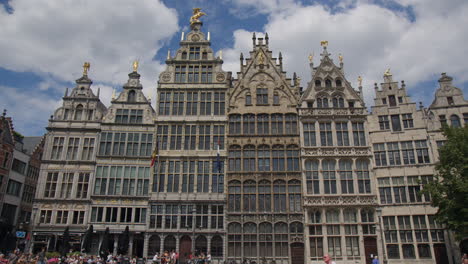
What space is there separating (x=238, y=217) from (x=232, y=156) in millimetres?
6000

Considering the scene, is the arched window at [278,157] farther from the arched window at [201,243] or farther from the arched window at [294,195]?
the arched window at [201,243]

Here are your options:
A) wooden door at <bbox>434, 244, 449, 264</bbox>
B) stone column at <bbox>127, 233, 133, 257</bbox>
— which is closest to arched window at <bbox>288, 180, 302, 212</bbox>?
wooden door at <bbox>434, 244, 449, 264</bbox>

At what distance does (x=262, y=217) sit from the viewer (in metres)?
32.1

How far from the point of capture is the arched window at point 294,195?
32.4 meters

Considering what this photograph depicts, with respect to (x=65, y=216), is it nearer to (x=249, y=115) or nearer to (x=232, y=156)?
(x=232, y=156)

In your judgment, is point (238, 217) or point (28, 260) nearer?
point (28, 260)

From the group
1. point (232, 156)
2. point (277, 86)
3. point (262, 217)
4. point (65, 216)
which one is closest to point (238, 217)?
point (262, 217)

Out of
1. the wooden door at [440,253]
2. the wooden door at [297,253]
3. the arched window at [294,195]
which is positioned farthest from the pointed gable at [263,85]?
the wooden door at [440,253]

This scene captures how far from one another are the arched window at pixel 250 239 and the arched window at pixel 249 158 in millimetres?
5472

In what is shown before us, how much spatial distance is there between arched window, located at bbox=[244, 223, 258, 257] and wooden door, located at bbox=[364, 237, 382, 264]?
10.1 meters

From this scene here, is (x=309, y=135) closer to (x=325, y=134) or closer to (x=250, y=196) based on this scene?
(x=325, y=134)

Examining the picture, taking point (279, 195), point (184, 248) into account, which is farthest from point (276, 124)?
point (184, 248)

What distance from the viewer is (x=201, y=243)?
104 feet

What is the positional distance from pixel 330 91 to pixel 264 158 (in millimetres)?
10286
